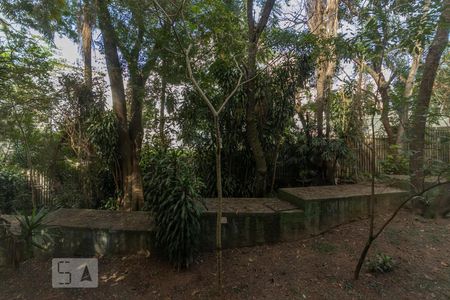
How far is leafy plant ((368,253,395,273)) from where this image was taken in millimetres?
2789

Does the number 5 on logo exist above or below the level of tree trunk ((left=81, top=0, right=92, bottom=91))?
below

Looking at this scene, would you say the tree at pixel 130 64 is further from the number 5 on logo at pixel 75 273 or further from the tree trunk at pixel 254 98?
the number 5 on logo at pixel 75 273

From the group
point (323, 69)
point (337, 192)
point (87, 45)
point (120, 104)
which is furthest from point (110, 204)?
point (323, 69)

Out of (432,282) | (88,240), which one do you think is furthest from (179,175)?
(432,282)

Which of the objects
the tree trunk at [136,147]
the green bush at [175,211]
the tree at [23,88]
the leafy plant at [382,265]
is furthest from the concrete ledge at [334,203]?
the tree at [23,88]

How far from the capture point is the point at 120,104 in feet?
15.3

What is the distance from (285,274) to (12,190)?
22.3 feet

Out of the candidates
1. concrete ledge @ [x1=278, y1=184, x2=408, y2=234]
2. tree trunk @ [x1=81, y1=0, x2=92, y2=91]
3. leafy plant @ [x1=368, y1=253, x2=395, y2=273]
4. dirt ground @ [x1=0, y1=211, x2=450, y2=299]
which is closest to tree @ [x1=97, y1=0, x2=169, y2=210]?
tree trunk @ [x1=81, y1=0, x2=92, y2=91]

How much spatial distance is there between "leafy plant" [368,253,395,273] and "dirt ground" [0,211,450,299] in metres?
0.05

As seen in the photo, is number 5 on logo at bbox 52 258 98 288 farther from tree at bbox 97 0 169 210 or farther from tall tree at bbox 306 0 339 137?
tall tree at bbox 306 0 339 137

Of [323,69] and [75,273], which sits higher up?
[323,69]

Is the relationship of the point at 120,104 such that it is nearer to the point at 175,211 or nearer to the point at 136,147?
the point at 136,147

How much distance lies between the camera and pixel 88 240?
3.41 m

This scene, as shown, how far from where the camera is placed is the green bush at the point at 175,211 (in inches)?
118
